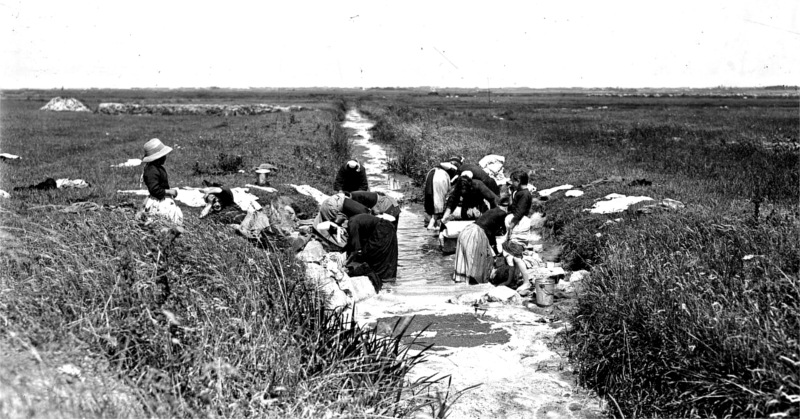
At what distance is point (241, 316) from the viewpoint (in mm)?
4938

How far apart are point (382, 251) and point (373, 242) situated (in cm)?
20

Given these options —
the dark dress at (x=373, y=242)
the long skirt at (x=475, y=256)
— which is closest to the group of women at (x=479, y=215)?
the long skirt at (x=475, y=256)

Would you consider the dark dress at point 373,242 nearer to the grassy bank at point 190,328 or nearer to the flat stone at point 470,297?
the flat stone at point 470,297

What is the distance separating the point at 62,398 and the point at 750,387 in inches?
169

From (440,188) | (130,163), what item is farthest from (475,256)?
(130,163)

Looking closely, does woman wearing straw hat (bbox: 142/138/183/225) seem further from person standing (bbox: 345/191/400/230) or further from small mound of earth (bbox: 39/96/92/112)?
small mound of earth (bbox: 39/96/92/112)

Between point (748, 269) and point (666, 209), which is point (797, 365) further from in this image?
point (666, 209)

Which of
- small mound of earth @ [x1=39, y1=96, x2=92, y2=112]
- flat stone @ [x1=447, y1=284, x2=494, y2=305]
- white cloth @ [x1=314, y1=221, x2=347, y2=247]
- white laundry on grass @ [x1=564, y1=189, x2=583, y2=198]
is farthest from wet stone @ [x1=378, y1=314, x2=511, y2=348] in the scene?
small mound of earth @ [x1=39, y1=96, x2=92, y2=112]

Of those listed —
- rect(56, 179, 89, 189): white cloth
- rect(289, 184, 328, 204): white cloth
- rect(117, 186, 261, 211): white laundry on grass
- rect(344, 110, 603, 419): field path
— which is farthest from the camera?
rect(289, 184, 328, 204): white cloth

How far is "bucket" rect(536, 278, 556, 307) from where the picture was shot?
27.7ft

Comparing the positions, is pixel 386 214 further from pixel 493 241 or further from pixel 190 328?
pixel 190 328

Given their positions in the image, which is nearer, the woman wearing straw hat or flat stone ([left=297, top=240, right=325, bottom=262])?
the woman wearing straw hat

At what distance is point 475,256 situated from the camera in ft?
31.4

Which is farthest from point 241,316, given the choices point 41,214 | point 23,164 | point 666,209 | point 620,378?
point 23,164
